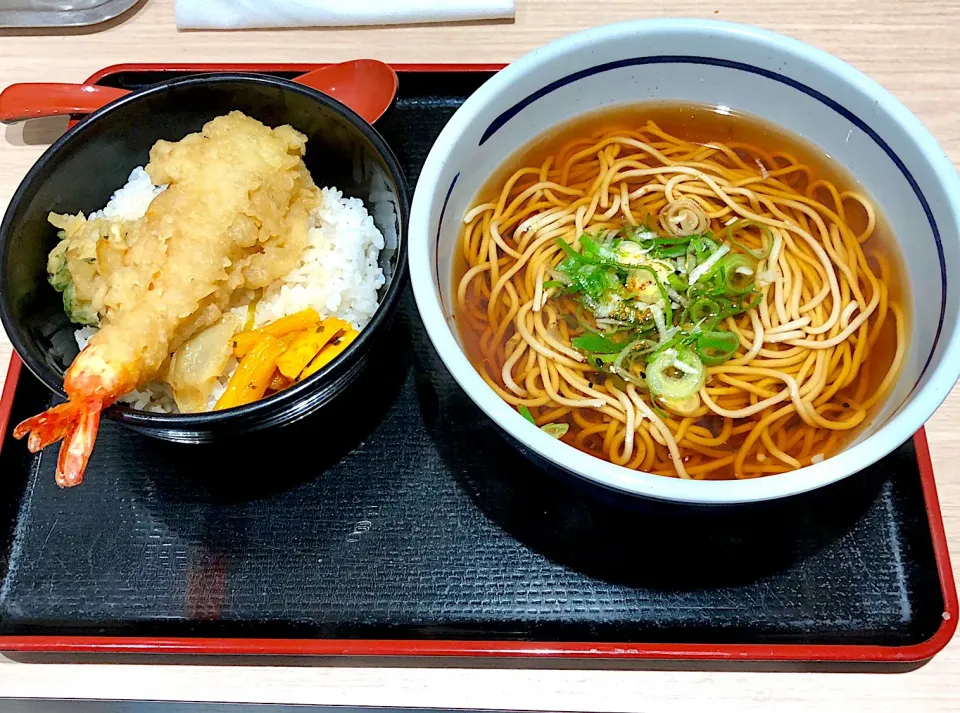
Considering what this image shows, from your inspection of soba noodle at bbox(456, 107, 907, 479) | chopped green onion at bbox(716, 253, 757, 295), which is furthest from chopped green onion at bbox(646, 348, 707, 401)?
chopped green onion at bbox(716, 253, 757, 295)

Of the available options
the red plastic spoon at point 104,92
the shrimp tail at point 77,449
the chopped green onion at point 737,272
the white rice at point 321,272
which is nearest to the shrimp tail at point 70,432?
the shrimp tail at point 77,449

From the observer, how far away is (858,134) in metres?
1.11

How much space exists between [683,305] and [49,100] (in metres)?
1.22

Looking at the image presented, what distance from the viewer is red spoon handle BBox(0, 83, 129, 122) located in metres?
1.43

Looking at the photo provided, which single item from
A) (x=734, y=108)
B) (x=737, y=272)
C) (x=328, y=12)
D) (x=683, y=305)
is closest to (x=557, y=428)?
(x=683, y=305)

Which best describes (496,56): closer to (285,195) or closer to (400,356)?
(285,195)

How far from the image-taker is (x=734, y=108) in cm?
123

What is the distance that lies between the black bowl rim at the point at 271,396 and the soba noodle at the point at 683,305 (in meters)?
0.12

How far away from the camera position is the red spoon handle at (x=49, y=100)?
56.2 inches

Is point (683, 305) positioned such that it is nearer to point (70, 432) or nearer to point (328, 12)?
point (70, 432)

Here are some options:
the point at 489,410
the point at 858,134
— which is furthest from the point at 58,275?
the point at 858,134

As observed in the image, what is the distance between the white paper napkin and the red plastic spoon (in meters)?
0.22

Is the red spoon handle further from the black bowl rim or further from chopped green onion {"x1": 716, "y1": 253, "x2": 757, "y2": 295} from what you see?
chopped green onion {"x1": 716, "y1": 253, "x2": 757, "y2": 295}

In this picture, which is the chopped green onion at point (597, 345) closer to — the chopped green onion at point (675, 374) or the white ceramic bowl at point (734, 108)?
the chopped green onion at point (675, 374)
